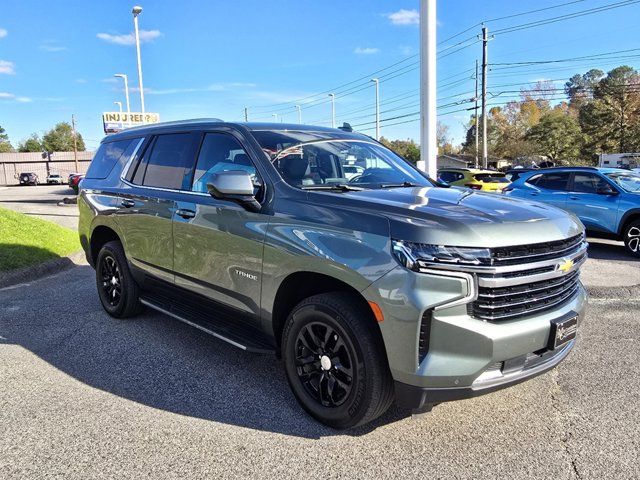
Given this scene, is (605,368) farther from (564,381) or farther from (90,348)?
(90,348)

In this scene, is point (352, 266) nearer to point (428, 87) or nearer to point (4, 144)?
point (428, 87)

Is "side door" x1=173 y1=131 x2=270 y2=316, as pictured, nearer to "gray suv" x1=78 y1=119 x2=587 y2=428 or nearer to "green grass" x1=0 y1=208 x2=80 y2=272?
"gray suv" x1=78 y1=119 x2=587 y2=428

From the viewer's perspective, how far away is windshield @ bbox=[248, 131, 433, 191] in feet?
12.3

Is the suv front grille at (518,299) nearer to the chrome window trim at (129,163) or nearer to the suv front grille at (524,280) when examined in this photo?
the suv front grille at (524,280)

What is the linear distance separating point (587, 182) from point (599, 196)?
483 mm

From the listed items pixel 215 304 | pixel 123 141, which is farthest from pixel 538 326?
pixel 123 141

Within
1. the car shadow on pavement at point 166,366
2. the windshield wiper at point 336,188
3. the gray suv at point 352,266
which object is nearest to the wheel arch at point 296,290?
the gray suv at point 352,266

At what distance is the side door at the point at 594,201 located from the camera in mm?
9789

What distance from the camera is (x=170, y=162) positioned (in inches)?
185

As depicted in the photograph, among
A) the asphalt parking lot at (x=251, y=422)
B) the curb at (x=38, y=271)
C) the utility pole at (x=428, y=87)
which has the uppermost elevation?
the utility pole at (x=428, y=87)

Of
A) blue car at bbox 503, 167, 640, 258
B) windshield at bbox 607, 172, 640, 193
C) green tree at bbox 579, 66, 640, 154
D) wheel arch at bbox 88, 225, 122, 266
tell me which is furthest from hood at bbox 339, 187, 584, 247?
green tree at bbox 579, 66, 640, 154

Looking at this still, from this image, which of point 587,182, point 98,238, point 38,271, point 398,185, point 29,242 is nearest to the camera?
point 398,185

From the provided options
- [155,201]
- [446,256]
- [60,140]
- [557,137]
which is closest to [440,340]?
[446,256]

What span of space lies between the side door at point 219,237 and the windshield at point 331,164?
23 cm
